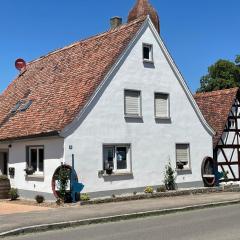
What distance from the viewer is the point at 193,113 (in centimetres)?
2572

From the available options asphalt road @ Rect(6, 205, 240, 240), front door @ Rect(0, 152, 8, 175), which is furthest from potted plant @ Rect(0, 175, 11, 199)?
asphalt road @ Rect(6, 205, 240, 240)

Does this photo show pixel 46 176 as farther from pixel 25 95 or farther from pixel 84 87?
pixel 25 95

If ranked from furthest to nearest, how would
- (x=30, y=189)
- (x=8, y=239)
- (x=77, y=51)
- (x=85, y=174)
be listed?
(x=77, y=51)
(x=30, y=189)
(x=85, y=174)
(x=8, y=239)

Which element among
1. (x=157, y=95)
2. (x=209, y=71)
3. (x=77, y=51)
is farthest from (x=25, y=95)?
(x=209, y=71)

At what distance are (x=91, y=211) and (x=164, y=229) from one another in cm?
441

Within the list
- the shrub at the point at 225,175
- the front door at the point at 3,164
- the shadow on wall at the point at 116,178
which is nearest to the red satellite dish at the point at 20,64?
the front door at the point at 3,164

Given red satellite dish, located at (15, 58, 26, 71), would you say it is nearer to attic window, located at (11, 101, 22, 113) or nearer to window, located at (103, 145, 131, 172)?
attic window, located at (11, 101, 22, 113)

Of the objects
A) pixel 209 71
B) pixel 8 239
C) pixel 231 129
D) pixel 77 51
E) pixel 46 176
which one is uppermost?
pixel 209 71

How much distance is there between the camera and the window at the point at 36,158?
858 inches

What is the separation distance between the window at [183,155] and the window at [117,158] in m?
3.35

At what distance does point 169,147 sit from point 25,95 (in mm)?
7823

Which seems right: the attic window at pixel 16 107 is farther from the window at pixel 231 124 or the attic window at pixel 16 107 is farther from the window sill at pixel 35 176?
the window at pixel 231 124

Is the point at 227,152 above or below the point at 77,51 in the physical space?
below

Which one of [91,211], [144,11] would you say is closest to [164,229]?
[91,211]
